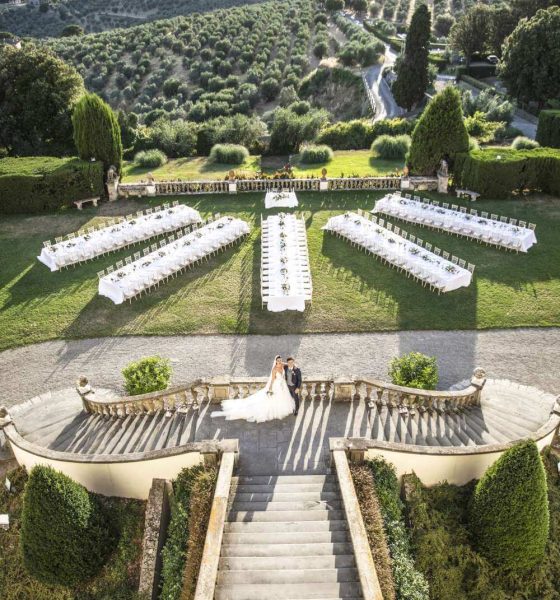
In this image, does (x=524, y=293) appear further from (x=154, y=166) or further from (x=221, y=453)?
(x=154, y=166)

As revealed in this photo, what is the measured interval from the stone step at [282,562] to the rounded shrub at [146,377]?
5.96m

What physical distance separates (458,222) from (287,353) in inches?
497

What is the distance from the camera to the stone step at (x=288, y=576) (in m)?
9.59

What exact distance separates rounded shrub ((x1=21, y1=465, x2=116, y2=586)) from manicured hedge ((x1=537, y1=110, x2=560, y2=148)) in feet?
122

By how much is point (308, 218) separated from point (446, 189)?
354 inches

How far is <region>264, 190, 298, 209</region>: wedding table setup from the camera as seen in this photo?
2838 cm

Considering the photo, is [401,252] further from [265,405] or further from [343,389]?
[265,405]

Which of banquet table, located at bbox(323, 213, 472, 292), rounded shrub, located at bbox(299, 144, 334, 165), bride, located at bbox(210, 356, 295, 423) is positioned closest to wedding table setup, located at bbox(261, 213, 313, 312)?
banquet table, located at bbox(323, 213, 472, 292)

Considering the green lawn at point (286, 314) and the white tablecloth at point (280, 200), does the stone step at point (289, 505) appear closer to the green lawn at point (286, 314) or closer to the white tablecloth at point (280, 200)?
the green lawn at point (286, 314)

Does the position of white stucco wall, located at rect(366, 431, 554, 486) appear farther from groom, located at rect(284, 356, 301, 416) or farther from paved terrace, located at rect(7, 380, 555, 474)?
groom, located at rect(284, 356, 301, 416)

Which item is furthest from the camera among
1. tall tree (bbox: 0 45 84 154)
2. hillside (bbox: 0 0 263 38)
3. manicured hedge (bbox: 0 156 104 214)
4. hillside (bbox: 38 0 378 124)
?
hillside (bbox: 0 0 263 38)

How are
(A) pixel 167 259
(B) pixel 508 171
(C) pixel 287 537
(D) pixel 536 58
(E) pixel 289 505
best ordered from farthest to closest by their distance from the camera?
(D) pixel 536 58, (B) pixel 508 171, (A) pixel 167 259, (E) pixel 289 505, (C) pixel 287 537

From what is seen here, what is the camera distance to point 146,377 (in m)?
14.9

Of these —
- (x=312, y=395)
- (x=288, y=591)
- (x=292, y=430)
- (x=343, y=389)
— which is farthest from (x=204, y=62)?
(x=288, y=591)
